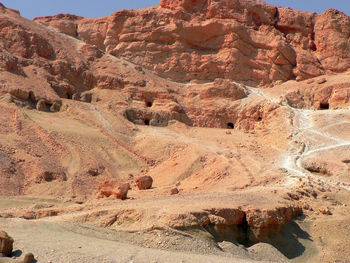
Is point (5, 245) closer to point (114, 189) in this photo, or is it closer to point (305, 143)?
point (114, 189)

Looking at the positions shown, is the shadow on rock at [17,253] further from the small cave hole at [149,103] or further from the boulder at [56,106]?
the small cave hole at [149,103]

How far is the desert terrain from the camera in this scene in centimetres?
983

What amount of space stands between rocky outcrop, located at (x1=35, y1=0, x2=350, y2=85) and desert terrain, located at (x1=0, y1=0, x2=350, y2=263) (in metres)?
0.13

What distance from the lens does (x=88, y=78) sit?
29562 millimetres

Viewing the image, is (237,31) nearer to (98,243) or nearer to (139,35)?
(139,35)

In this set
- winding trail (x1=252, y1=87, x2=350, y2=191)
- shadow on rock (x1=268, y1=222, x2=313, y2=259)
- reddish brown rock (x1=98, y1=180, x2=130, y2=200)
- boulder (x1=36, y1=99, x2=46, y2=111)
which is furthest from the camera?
boulder (x1=36, y1=99, x2=46, y2=111)

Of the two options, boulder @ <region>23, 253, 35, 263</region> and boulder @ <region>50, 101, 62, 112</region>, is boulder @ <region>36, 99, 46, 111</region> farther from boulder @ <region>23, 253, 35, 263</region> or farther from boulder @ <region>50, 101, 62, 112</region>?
boulder @ <region>23, 253, 35, 263</region>

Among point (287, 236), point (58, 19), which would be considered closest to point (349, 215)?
point (287, 236)

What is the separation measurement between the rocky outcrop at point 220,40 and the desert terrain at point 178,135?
13 centimetres

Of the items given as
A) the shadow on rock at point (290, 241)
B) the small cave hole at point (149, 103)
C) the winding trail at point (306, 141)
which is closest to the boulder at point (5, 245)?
the shadow on rock at point (290, 241)

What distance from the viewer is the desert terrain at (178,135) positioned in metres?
9.83

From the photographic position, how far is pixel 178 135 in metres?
24.2

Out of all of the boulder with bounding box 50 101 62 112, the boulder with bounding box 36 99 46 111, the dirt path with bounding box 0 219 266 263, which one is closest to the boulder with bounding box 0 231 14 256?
the dirt path with bounding box 0 219 266 263

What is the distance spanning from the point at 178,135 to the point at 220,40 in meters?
15.3
